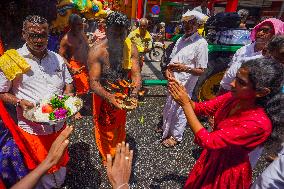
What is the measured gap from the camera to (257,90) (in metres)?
1.99

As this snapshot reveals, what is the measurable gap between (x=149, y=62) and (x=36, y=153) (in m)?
6.62

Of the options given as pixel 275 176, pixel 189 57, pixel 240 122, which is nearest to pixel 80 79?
pixel 189 57

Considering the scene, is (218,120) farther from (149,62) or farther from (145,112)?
(149,62)

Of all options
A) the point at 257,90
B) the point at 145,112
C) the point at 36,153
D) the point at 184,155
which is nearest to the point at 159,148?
the point at 184,155

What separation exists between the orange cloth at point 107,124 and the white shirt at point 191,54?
1.13 m

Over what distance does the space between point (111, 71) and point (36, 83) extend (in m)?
0.92

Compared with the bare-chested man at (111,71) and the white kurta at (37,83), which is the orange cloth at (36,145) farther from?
the bare-chested man at (111,71)

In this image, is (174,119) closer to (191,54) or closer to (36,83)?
(191,54)

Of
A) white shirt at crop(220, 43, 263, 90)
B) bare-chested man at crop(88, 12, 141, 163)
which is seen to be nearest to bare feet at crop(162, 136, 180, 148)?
bare-chested man at crop(88, 12, 141, 163)

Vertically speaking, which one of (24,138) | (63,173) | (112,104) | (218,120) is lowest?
(63,173)

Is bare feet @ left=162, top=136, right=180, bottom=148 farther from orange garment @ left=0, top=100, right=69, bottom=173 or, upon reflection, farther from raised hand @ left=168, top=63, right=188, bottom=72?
orange garment @ left=0, top=100, right=69, bottom=173

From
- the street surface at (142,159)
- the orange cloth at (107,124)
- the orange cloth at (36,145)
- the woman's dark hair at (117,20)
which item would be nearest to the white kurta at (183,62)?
the street surface at (142,159)

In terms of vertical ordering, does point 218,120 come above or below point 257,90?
below

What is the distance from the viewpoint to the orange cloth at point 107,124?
11.2ft
